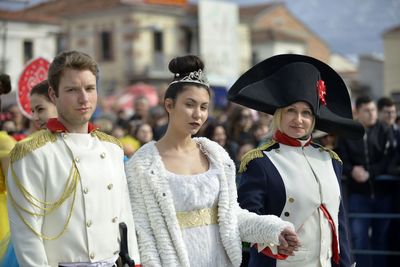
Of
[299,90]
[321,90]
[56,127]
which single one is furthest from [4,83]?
[321,90]

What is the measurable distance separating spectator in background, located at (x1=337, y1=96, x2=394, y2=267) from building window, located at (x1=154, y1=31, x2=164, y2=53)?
132 feet

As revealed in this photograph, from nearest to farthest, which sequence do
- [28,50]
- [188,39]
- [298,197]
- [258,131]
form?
[298,197]
[258,131]
[28,50]
[188,39]

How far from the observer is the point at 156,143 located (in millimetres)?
4242

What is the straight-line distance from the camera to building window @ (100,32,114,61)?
157 ft

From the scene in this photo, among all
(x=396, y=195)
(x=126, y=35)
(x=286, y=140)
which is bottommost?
(x=396, y=195)

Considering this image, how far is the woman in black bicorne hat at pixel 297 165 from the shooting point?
4.52 meters

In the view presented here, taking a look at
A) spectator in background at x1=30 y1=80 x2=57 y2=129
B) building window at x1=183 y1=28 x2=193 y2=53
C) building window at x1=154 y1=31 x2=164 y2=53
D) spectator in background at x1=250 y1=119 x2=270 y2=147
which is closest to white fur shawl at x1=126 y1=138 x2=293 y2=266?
spectator in background at x1=30 y1=80 x2=57 y2=129

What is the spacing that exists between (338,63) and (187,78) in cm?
5865

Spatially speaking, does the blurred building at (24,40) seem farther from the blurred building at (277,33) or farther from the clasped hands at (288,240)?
the clasped hands at (288,240)

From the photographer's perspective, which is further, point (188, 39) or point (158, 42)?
point (188, 39)

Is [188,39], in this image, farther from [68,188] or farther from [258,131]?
[68,188]

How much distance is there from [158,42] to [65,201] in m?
45.6

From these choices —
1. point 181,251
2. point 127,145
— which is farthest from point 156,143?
point 127,145

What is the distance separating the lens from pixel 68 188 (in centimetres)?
364
